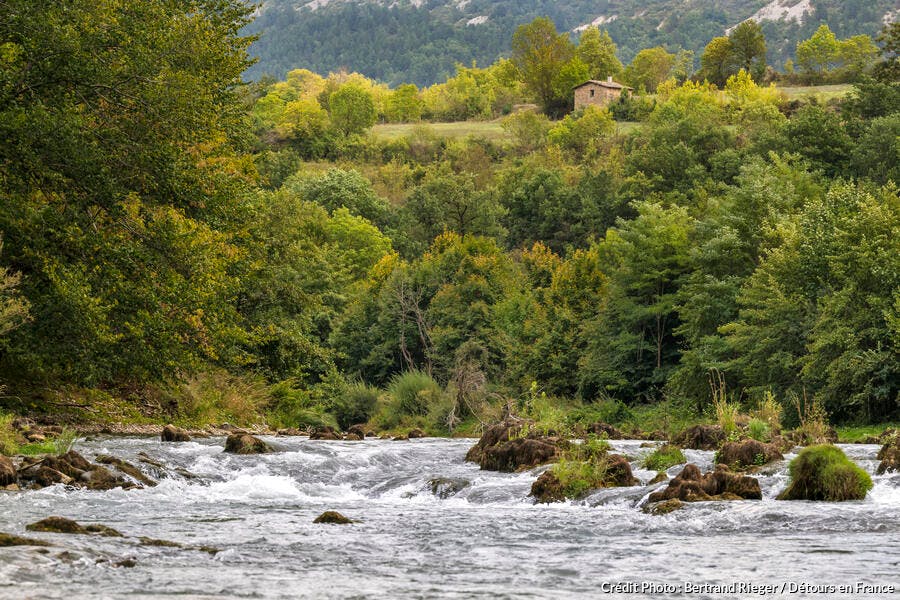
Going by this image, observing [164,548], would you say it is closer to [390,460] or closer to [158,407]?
[390,460]

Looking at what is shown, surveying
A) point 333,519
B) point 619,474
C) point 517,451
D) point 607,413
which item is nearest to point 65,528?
point 333,519

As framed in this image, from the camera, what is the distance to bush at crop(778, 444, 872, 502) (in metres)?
18.2

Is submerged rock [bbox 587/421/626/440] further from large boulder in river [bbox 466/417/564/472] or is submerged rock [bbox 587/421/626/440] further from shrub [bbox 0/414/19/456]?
shrub [bbox 0/414/19/456]

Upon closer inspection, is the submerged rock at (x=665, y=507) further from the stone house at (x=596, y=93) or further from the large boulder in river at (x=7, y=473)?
the stone house at (x=596, y=93)

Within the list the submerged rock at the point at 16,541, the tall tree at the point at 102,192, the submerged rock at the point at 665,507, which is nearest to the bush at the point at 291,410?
the tall tree at the point at 102,192

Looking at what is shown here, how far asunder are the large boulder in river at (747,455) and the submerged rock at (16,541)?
13.4m

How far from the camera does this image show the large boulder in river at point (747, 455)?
2152cm

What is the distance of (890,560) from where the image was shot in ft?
43.4

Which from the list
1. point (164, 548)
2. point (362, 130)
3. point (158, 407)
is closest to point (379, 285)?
point (158, 407)

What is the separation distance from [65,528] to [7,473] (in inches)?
198

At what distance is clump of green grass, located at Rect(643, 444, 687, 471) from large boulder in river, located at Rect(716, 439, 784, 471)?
1.17 metres

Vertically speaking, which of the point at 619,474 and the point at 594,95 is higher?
the point at 594,95

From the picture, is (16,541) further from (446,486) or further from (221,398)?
(221,398)

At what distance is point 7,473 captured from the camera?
18516 mm
